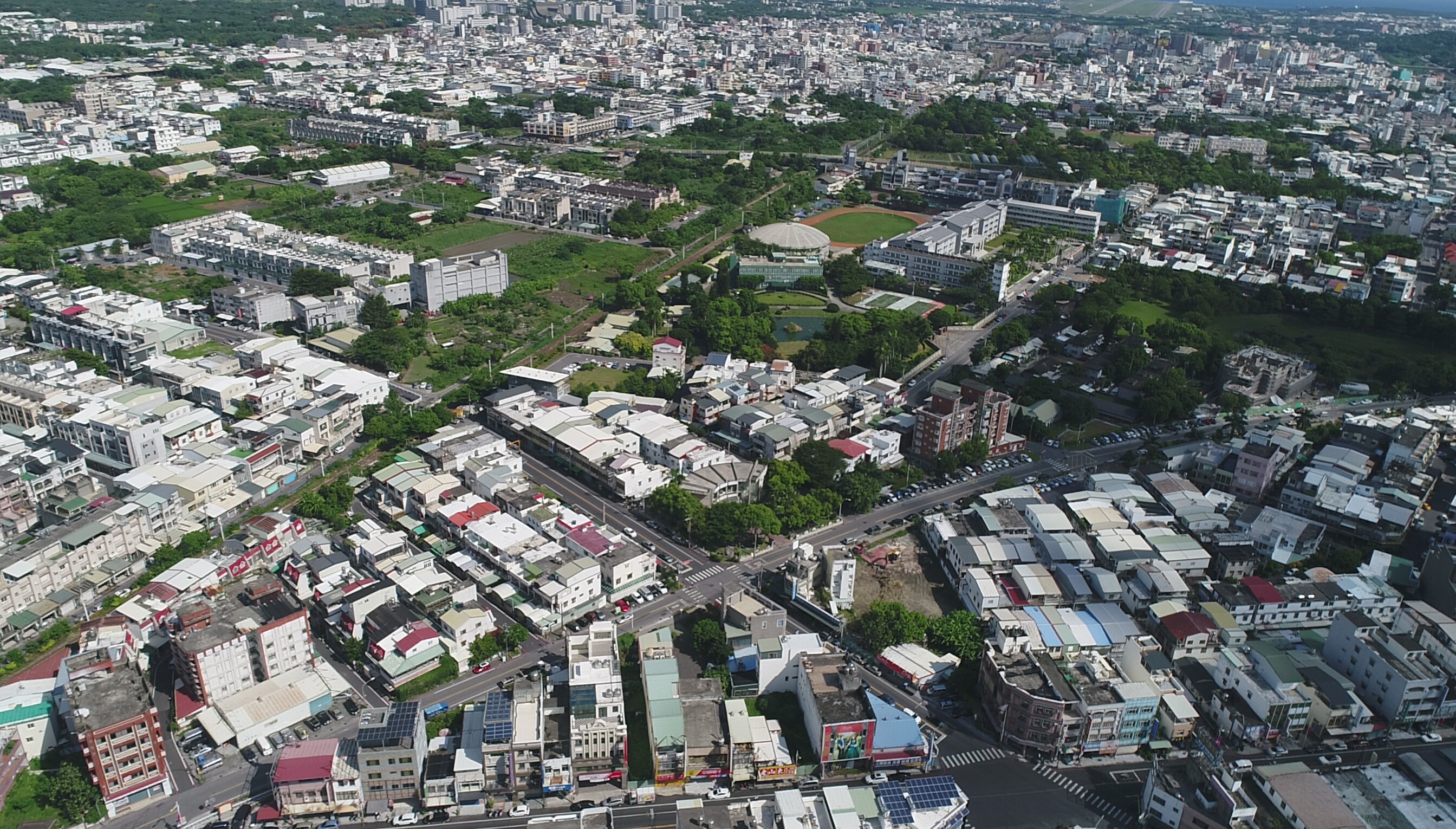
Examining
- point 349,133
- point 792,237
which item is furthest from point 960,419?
point 349,133

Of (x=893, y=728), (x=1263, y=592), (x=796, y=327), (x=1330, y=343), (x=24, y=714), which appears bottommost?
(x=24, y=714)

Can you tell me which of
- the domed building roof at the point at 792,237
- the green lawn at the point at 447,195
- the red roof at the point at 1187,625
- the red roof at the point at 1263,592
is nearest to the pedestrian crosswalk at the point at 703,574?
the red roof at the point at 1187,625

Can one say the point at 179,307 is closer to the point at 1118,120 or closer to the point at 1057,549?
the point at 1057,549

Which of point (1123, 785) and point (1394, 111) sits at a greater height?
point (1394, 111)

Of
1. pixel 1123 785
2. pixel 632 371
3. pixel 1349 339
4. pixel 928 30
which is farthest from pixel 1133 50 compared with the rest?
pixel 1123 785

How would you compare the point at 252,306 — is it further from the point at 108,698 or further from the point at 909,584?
the point at 909,584

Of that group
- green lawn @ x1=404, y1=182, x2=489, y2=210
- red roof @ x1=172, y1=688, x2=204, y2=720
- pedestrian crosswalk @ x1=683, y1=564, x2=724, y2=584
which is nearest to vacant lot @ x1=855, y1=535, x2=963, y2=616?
pedestrian crosswalk @ x1=683, y1=564, x2=724, y2=584
